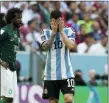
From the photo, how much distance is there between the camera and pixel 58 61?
10773mm

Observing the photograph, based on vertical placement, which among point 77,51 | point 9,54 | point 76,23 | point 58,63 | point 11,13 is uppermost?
point 76,23

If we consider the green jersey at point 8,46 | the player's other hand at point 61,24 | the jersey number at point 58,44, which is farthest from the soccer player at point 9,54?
the player's other hand at point 61,24

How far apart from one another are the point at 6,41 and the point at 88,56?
7.09m

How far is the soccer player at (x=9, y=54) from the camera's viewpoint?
37.5ft

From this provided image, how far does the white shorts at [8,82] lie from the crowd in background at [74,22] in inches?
266

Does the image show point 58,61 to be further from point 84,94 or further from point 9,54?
point 84,94

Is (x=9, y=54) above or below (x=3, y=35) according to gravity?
below

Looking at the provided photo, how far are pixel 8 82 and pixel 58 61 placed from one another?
4.21 ft

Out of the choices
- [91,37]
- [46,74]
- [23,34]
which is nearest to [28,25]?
[23,34]

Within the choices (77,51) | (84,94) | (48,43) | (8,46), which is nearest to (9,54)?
(8,46)

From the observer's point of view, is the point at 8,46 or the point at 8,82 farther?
the point at 8,82

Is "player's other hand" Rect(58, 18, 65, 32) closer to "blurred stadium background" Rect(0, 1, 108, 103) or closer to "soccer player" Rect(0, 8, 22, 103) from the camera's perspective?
"soccer player" Rect(0, 8, 22, 103)

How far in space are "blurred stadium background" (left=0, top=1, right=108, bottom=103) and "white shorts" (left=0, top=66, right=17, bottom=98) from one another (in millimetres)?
4029

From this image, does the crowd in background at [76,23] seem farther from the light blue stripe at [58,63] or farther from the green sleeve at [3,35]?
the light blue stripe at [58,63]
